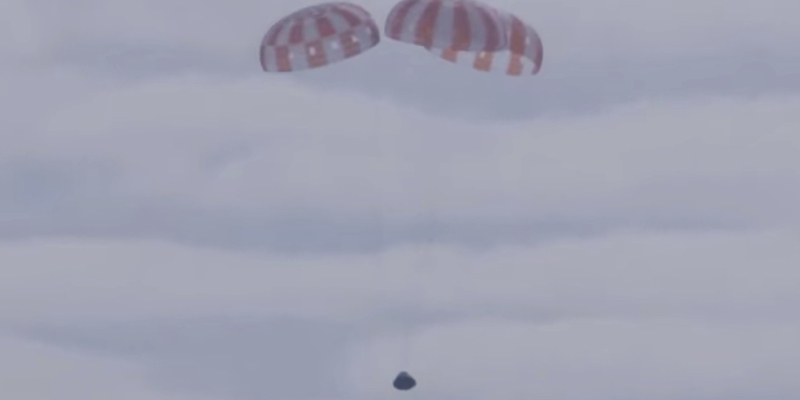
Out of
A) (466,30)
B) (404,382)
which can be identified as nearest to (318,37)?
(466,30)

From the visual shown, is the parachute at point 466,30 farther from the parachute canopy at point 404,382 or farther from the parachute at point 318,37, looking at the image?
the parachute canopy at point 404,382

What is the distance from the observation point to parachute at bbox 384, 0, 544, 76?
7812 cm

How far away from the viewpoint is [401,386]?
78.1 metres

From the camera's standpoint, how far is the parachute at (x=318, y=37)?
79.4 metres

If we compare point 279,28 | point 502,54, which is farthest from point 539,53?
point 279,28

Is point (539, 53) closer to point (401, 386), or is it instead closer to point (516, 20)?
point (516, 20)

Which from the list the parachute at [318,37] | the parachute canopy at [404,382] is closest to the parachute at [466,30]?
the parachute at [318,37]

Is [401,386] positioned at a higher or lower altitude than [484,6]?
lower

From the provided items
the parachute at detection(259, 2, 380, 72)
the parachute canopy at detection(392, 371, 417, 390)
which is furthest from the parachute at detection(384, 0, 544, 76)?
the parachute canopy at detection(392, 371, 417, 390)

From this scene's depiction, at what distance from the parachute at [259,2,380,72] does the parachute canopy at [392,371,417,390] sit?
7.37 meters

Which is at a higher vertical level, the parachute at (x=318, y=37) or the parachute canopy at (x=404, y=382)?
the parachute at (x=318, y=37)

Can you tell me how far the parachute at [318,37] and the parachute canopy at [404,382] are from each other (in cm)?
737

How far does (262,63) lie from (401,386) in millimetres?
8361

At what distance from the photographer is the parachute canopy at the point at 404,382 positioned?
78125 millimetres
